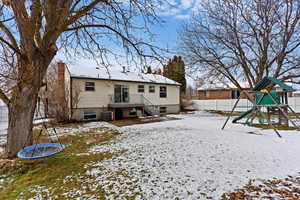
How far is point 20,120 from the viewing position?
4.39 m

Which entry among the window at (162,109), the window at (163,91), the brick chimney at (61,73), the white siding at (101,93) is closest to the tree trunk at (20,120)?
the white siding at (101,93)

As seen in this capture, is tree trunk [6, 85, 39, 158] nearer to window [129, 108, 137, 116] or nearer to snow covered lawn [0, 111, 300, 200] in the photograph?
snow covered lawn [0, 111, 300, 200]

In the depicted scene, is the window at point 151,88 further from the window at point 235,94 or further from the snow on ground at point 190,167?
the window at point 235,94

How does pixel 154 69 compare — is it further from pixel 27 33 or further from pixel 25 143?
pixel 25 143

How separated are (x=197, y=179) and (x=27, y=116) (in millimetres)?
5044

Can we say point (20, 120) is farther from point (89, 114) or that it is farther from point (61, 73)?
point (61, 73)

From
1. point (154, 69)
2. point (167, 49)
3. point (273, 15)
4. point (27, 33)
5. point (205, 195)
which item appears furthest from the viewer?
point (273, 15)

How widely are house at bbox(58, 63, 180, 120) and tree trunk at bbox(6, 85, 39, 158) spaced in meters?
7.23

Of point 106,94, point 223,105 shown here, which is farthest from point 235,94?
point 106,94

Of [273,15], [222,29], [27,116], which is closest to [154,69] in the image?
[27,116]

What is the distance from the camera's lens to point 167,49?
5844mm

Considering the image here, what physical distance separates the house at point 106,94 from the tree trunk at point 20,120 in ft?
23.7

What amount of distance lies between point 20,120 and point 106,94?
980 cm

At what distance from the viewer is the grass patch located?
2.92 metres
